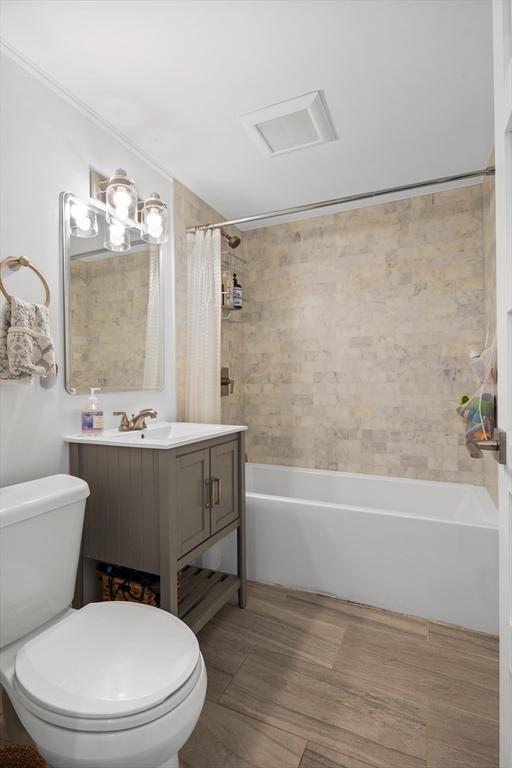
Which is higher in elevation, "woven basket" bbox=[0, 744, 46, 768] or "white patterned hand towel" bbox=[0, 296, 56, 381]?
"white patterned hand towel" bbox=[0, 296, 56, 381]

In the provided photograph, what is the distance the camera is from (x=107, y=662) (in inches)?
41.0

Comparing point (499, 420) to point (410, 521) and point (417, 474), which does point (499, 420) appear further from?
→ point (417, 474)

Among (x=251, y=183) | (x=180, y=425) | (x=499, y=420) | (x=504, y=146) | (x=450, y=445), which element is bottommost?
(x=450, y=445)

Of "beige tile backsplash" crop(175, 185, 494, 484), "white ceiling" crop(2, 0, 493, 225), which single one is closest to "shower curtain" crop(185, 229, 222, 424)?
"beige tile backsplash" crop(175, 185, 494, 484)

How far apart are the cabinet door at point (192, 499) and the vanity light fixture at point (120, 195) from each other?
126 centimetres

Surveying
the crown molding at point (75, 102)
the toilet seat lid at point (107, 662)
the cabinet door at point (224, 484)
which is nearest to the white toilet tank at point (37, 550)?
the toilet seat lid at point (107, 662)

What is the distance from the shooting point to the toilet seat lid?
3.02 ft

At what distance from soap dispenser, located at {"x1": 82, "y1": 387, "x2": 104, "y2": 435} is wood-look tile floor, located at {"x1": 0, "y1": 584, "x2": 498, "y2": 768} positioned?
3.54 feet

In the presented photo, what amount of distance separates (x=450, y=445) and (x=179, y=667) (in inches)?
91.0

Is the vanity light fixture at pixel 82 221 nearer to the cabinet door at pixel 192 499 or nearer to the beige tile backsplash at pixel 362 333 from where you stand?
the beige tile backsplash at pixel 362 333

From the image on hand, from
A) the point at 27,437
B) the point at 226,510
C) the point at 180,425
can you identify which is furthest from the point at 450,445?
the point at 27,437

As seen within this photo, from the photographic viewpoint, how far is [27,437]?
158cm

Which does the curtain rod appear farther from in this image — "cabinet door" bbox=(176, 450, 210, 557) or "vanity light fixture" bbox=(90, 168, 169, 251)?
"cabinet door" bbox=(176, 450, 210, 557)

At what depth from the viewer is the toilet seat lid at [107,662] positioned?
920mm
